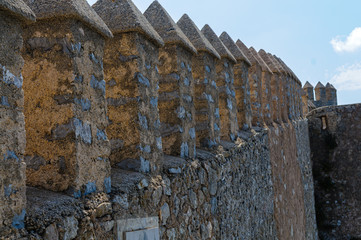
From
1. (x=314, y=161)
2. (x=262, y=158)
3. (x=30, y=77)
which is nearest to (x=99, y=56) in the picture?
(x=30, y=77)

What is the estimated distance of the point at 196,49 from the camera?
13.9 ft

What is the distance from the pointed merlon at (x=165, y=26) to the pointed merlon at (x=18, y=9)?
1.80m

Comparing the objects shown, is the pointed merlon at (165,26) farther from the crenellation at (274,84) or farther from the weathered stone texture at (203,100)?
the crenellation at (274,84)

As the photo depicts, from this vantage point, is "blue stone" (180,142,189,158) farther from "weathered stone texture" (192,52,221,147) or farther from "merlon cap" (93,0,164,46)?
"merlon cap" (93,0,164,46)

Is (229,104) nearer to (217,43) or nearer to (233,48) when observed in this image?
(217,43)

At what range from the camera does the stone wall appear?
38.9ft

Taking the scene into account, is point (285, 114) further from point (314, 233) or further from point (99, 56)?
point (99, 56)

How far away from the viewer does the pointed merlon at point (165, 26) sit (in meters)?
3.61

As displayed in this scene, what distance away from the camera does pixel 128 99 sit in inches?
116

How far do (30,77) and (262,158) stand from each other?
14.7 ft

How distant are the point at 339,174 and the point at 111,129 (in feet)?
35.0

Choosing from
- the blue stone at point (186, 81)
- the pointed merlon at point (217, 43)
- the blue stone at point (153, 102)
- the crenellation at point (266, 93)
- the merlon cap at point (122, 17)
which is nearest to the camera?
the merlon cap at point (122, 17)

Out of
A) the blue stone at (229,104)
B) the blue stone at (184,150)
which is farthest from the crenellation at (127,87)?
the blue stone at (229,104)

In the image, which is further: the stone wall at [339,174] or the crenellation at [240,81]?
the stone wall at [339,174]
